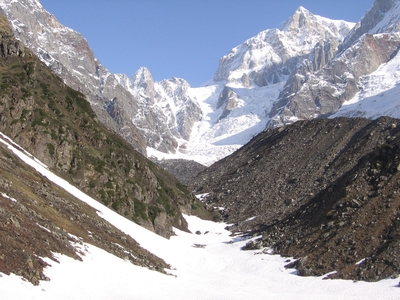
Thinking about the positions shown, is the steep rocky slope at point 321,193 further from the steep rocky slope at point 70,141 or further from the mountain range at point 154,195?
the steep rocky slope at point 70,141

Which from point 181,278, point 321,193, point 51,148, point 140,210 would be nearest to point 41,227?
point 181,278

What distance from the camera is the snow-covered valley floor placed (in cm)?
3240

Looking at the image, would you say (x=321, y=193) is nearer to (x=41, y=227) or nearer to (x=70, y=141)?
(x=70, y=141)

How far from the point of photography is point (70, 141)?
268 ft

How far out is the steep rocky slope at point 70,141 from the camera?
76.7 meters

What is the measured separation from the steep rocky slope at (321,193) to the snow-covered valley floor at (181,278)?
133 inches

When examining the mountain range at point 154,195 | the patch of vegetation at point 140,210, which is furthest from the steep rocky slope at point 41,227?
the patch of vegetation at point 140,210

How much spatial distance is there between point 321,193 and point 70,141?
1640 inches

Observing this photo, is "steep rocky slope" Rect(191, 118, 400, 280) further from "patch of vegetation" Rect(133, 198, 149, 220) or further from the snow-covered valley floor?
"patch of vegetation" Rect(133, 198, 149, 220)

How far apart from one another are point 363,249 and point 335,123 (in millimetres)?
103256

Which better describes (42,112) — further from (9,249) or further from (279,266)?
(9,249)

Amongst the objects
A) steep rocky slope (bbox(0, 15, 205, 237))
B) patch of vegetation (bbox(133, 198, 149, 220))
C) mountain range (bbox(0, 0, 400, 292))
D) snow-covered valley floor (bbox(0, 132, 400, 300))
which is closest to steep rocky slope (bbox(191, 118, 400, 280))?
mountain range (bbox(0, 0, 400, 292))

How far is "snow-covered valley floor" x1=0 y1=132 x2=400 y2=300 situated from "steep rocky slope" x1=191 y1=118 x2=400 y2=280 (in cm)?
337

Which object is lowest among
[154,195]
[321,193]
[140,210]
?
[321,193]
